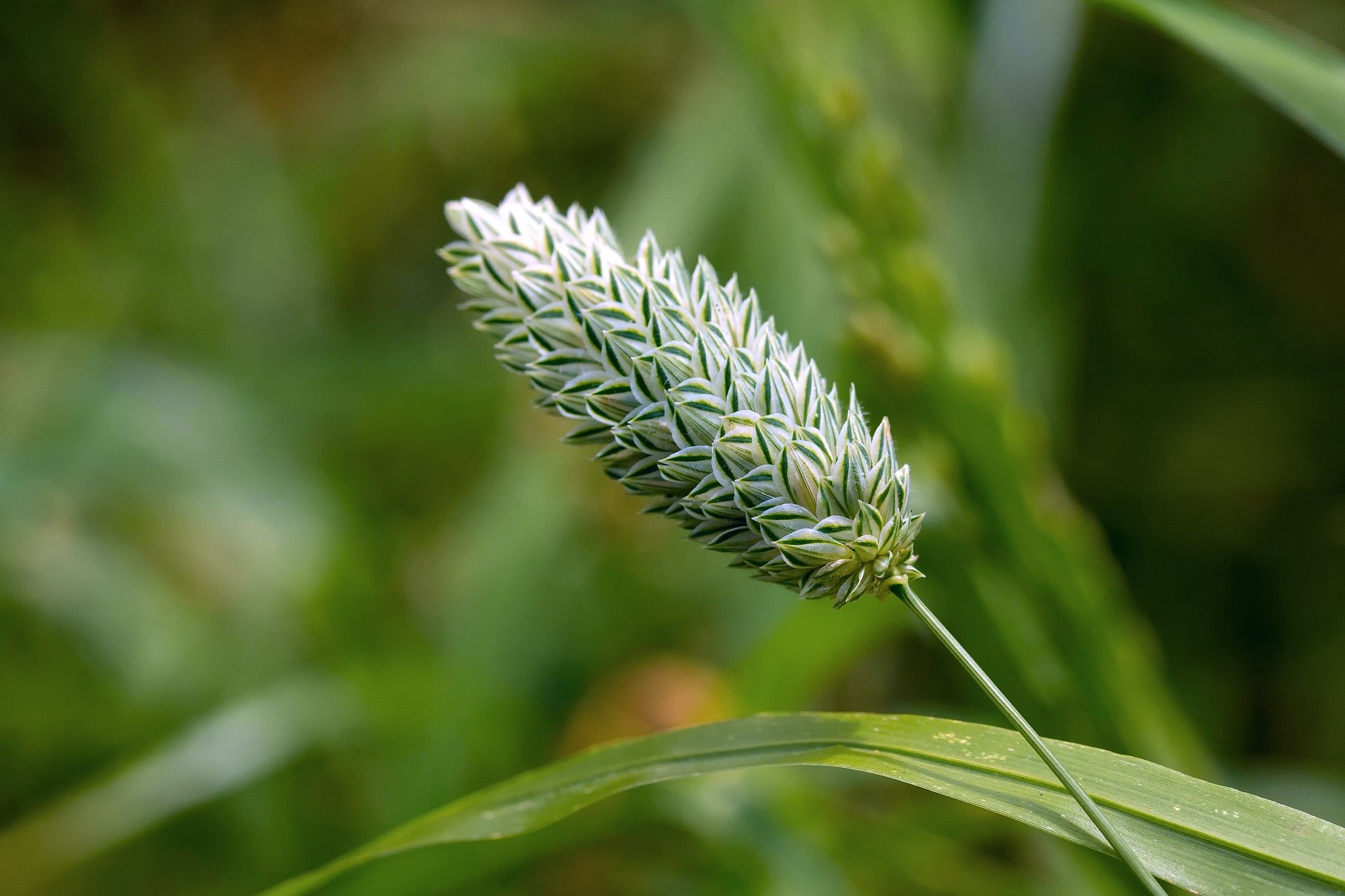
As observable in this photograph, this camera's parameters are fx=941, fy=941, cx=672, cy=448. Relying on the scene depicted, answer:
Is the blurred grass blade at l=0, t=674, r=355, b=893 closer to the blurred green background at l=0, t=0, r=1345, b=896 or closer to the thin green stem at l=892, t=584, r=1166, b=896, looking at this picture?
the blurred green background at l=0, t=0, r=1345, b=896

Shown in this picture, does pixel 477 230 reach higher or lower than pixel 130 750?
lower

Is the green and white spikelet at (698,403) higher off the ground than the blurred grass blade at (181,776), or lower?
lower

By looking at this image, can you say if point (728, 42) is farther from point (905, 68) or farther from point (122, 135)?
point (122, 135)

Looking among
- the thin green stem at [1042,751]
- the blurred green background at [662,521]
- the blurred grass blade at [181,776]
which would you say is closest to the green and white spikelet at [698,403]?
the thin green stem at [1042,751]

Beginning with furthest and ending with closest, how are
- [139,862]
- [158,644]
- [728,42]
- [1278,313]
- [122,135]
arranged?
[122,135], [1278,313], [158,644], [139,862], [728,42]

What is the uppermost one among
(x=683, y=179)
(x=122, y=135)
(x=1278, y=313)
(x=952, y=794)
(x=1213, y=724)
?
(x=122, y=135)

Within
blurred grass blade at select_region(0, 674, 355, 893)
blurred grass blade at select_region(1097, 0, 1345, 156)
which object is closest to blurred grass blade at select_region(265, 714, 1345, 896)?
blurred grass blade at select_region(1097, 0, 1345, 156)

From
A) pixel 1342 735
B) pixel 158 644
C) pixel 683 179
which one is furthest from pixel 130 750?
pixel 1342 735

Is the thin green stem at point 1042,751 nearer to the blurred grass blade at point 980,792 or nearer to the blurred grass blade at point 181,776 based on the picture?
the blurred grass blade at point 980,792
